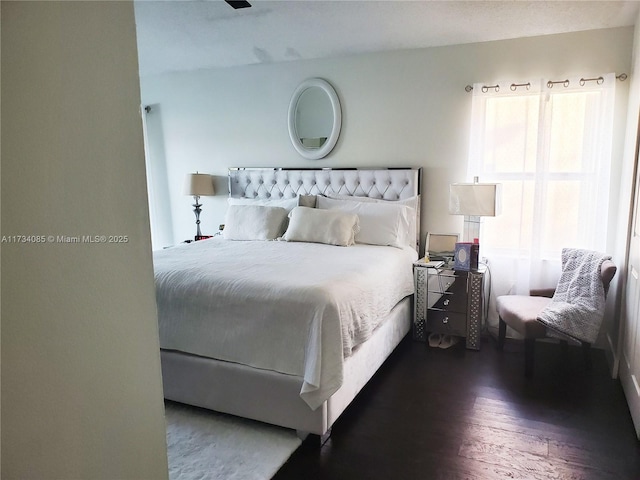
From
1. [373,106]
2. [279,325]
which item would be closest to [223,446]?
[279,325]

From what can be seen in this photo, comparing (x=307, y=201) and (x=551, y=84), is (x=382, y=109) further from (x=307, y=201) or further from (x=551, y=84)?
(x=551, y=84)

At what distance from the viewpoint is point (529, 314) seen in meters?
3.04

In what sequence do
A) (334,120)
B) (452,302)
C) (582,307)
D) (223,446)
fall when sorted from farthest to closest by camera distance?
1. (334,120)
2. (452,302)
3. (582,307)
4. (223,446)

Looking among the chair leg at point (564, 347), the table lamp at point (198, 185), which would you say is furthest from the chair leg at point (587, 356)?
the table lamp at point (198, 185)

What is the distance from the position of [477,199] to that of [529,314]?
0.96 metres

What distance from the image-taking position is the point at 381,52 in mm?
4066

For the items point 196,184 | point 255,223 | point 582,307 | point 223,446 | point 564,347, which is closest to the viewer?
point 223,446

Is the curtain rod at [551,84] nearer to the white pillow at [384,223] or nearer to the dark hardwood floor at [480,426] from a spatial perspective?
the white pillow at [384,223]

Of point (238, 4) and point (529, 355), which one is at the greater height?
point (238, 4)

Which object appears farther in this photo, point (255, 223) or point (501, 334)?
point (255, 223)

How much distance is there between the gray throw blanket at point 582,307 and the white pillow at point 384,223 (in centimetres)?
128

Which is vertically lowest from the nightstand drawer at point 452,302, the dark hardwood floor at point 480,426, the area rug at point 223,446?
the dark hardwood floor at point 480,426

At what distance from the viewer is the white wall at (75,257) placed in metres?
0.65

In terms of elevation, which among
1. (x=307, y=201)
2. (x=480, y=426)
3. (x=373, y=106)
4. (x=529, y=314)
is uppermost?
(x=373, y=106)
